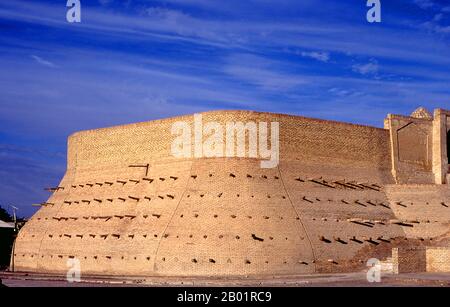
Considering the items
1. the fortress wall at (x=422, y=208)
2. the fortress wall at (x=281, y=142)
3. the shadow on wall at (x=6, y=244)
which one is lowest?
the shadow on wall at (x=6, y=244)

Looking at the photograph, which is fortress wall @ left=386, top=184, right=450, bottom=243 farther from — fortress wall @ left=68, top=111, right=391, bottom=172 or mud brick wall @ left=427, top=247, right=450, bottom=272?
mud brick wall @ left=427, top=247, right=450, bottom=272

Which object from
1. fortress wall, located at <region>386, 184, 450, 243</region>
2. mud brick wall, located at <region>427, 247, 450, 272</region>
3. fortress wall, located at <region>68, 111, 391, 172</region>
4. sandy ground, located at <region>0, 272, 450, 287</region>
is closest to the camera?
sandy ground, located at <region>0, 272, 450, 287</region>

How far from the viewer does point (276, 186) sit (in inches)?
1166

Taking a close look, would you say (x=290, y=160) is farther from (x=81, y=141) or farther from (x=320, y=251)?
(x=81, y=141)

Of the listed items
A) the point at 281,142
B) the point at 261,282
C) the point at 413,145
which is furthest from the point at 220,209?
the point at 413,145

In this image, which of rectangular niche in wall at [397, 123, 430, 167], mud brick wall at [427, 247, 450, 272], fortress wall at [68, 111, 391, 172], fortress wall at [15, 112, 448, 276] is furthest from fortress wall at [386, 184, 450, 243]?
mud brick wall at [427, 247, 450, 272]

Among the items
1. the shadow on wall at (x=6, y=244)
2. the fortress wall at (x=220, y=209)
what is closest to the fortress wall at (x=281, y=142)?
the fortress wall at (x=220, y=209)

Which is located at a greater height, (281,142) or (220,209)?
(281,142)

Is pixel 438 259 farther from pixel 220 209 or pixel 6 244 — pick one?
pixel 6 244

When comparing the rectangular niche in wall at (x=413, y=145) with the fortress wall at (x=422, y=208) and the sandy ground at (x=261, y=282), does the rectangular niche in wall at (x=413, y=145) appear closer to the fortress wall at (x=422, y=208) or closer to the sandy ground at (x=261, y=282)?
the fortress wall at (x=422, y=208)

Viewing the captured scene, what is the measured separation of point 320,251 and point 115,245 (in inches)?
360

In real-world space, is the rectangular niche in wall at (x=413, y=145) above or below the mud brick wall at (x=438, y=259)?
above
